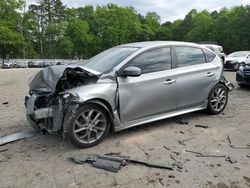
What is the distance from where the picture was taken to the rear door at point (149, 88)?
5099 millimetres

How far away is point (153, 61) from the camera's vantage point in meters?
5.55

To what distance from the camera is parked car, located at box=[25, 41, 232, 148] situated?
15.6 ft

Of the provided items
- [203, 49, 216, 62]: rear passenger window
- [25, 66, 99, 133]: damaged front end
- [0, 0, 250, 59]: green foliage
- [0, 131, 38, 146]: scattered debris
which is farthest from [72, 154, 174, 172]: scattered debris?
[0, 0, 250, 59]: green foliage

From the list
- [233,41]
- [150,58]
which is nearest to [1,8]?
[233,41]

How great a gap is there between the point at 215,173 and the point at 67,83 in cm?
266

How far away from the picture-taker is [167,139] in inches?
204

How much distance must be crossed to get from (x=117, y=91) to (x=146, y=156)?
1168 mm

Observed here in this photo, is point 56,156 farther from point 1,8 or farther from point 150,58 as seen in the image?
Result: point 1,8

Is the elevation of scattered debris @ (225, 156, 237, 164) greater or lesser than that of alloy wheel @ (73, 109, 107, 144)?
lesser

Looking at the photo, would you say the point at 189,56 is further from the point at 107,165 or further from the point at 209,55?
the point at 107,165

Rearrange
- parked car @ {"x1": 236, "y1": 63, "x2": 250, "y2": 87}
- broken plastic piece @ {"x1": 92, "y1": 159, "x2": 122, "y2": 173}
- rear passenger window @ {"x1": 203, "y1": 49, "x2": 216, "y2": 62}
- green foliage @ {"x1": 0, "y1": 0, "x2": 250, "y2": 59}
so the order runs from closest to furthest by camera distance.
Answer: broken plastic piece @ {"x1": 92, "y1": 159, "x2": 122, "y2": 173}, rear passenger window @ {"x1": 203, "y1": 49, "x2": 216, "y2": 62}, parked car @ {"x1": 236, "y1": 63, "x2": 250, "y2": 87}, green foliage @ {"x1": 0, "y1": 0, "x2": 250, "y2": 59}

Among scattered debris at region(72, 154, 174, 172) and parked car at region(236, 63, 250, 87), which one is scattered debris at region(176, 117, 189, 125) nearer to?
scattered debris at region(72, 154, 174, 172)

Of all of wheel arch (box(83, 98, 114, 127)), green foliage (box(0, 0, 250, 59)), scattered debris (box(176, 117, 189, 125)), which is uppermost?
green foliage (box(0, 0, 250, 59))

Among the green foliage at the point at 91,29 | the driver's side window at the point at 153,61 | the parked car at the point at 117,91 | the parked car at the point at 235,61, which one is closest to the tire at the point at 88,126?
the parked car at the point at 117,91
